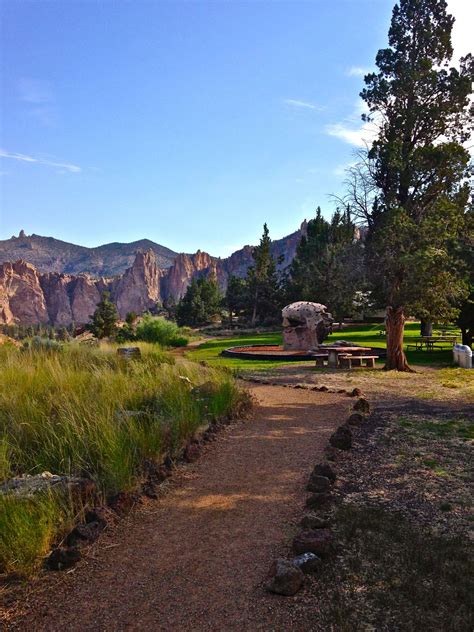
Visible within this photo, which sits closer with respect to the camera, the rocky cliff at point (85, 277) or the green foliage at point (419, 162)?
the green foliage at point (419, 162)

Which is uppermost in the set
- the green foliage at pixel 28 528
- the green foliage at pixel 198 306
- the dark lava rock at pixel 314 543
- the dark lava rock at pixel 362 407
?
the green foliage at pixel 198 306

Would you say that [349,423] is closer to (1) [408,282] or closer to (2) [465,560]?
(2) [465,560]

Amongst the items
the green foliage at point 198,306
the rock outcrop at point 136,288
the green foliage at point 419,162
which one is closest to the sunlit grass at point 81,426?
the green foliage at point 419,162

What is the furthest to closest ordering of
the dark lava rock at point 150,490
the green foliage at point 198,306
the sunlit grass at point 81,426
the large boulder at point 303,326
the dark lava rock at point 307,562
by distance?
the green foliage at point 198,306 → the large boulder at point 303,326 → the dark lava rock at point 150,490 → the sunlit grass at point 81,426 → the dark lava rock at point 307,562

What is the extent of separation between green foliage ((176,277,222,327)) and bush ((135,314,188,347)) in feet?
69.7

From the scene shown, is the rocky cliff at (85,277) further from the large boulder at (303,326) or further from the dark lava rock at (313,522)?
the dark lava rock at (313,522)

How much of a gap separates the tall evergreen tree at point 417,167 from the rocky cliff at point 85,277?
300 feet

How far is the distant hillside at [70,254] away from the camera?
13800 cm

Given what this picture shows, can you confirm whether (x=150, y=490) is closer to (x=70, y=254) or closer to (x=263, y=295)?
(x=263, y=295)

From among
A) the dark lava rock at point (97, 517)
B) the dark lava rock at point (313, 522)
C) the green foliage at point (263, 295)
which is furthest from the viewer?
the green foliage at point (263, 295)

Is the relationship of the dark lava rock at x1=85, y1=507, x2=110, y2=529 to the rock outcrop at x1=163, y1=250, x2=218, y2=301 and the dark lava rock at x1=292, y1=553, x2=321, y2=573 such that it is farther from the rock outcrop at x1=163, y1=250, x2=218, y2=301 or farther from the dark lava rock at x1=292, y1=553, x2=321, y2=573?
the rock outcrop at x1=163, y1=250, x2=218, y2=301

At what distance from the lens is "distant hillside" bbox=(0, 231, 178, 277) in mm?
138000

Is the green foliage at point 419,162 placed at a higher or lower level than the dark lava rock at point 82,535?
higher

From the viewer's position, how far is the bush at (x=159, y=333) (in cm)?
2538
